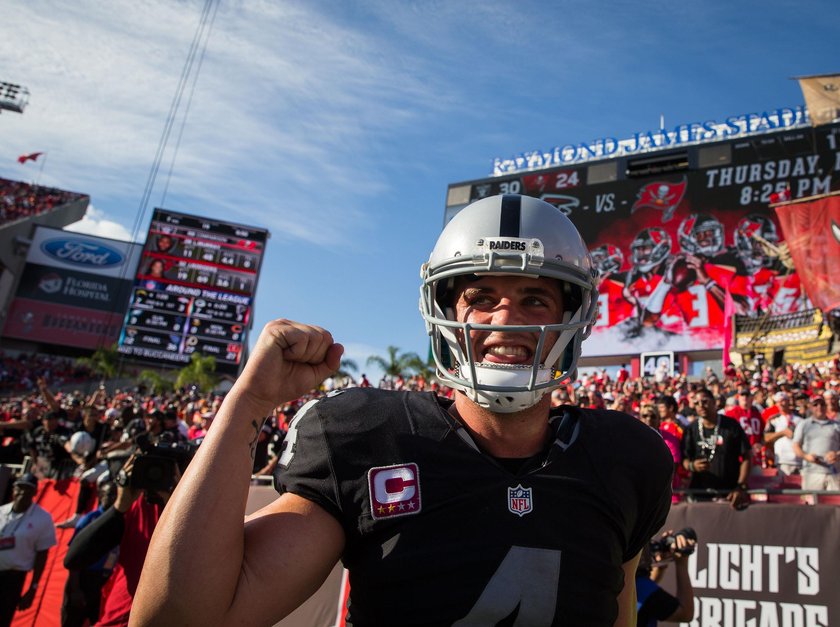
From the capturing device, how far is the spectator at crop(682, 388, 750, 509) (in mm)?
5875

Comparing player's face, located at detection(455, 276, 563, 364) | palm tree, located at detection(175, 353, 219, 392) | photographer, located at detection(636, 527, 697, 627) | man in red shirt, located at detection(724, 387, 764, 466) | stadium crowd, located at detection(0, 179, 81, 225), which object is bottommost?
Answer: photographer, located at detection(636, 527, 697, 627)

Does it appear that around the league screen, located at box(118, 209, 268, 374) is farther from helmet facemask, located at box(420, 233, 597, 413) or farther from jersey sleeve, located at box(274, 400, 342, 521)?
jersey sleeve, located at box(274, 400, 342, 521)

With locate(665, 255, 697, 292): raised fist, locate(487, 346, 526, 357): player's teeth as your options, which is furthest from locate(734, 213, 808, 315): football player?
locate(487, 346, 526, 357): player's teeth

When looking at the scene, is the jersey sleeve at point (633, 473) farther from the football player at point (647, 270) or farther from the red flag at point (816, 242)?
the football player at point (647, 270)

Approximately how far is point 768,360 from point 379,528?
2380cm

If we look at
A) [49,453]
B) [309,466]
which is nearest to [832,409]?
[309,466]

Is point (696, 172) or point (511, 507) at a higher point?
point (696, 172)

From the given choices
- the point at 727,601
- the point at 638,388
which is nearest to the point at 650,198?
the point at 638,388

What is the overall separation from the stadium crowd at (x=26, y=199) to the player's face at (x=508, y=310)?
51539 millimetres

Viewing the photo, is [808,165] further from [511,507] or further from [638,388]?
[511,507]

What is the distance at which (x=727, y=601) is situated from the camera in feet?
16.3

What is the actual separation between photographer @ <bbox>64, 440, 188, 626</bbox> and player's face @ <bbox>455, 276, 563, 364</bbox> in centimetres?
284

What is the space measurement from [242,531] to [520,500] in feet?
Answer: 2.06

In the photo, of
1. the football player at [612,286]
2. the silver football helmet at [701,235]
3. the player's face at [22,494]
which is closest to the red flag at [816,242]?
the silver football helmet at [701,235]
